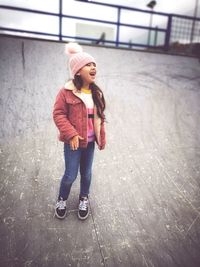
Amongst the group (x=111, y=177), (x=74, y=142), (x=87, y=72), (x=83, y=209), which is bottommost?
(x=83, y=209)

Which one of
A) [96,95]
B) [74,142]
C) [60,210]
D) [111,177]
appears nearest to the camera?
[74,142]

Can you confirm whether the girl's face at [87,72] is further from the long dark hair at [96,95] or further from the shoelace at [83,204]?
the shoelace at [83,204]

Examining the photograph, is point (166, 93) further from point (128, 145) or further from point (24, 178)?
point (24, 178)

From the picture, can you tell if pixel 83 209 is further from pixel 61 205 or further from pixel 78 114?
pixel 78 114

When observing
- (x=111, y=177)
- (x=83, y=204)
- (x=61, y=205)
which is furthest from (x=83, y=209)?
(x=111, y=177)

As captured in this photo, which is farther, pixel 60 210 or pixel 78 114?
pixel 60 210

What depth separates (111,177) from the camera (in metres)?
2.72

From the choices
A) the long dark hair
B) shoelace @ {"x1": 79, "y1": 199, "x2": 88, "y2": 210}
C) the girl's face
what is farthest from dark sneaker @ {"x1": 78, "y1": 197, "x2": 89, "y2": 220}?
the girl's face

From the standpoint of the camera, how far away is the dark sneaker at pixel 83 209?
Result: 6.98 ft

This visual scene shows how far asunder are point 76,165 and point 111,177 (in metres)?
0.84

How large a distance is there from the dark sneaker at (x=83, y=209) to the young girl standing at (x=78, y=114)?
0.51 feet

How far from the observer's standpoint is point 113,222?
7.03 feet

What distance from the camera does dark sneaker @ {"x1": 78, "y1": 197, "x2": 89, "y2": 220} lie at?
213cm

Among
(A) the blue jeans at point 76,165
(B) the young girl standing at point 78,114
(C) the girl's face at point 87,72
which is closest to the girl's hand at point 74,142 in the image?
(B) the young girl standing at point 78,114
